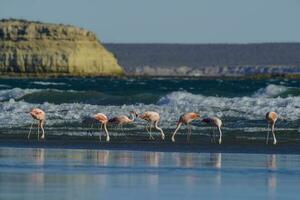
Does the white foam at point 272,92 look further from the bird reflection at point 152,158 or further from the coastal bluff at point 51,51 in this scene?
the coastal bluff at point 51,51

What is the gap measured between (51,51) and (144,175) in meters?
117

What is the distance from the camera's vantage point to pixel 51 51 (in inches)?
5290

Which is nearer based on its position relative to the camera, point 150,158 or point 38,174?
point 38,174

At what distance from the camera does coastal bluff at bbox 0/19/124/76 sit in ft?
431

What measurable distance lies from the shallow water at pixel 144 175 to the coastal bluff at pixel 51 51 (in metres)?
108

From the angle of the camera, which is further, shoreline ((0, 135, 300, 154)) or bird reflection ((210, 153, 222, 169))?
shoreline ((0, 135, 300, 154))

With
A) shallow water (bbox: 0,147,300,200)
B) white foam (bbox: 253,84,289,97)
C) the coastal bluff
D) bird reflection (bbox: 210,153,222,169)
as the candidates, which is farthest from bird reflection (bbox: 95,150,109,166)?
the coastal bluff

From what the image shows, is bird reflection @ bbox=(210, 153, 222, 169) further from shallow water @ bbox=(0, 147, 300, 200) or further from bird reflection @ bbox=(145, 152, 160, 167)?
bird reflection @ bbox=(145, 152, 160, 167)

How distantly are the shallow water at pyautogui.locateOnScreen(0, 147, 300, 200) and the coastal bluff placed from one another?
108 metres

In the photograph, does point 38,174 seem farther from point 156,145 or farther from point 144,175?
point 156,145

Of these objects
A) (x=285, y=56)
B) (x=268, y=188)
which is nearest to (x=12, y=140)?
(x=268, y=188)

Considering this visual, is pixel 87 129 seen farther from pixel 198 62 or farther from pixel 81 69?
pixel 198 62

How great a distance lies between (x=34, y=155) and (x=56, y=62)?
361ft

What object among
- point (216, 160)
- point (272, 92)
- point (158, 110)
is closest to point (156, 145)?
point (216, 160)
